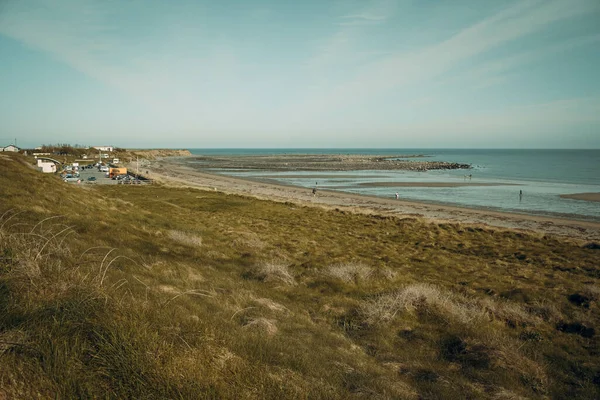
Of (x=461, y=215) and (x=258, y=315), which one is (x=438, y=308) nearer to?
(x=258, y=315)

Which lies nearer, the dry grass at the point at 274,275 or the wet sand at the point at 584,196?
the dry grass at the point at 274,275

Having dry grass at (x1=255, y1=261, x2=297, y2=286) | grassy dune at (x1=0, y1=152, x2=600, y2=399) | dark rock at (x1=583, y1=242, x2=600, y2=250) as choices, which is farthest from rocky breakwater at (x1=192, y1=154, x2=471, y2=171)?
dry grass at (x1=255, y1=261, x2=297, y2=286)

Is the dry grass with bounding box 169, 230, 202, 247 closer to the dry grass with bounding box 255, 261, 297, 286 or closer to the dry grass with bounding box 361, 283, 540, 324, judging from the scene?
the dry grass with bounding box 255, 261, 297, 286

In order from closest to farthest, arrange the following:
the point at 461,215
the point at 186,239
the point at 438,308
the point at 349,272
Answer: the point at 438,308
the point at 349,272
the point at 186,239
the point at 461,215

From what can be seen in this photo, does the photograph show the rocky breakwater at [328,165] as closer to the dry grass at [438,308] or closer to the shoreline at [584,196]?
the shoreline at [584,196]

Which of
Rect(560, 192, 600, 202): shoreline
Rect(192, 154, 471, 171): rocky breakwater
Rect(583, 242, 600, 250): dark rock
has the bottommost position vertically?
Rect(583, 242, 600, 250): dark rock

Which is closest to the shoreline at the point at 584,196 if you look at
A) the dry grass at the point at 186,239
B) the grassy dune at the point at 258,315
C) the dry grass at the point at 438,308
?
the grassy dune at the point at 258,315

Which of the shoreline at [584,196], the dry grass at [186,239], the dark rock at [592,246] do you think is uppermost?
the dry grass at [186,239]

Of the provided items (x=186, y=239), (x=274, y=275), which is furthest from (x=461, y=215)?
(x=186, y=239)
